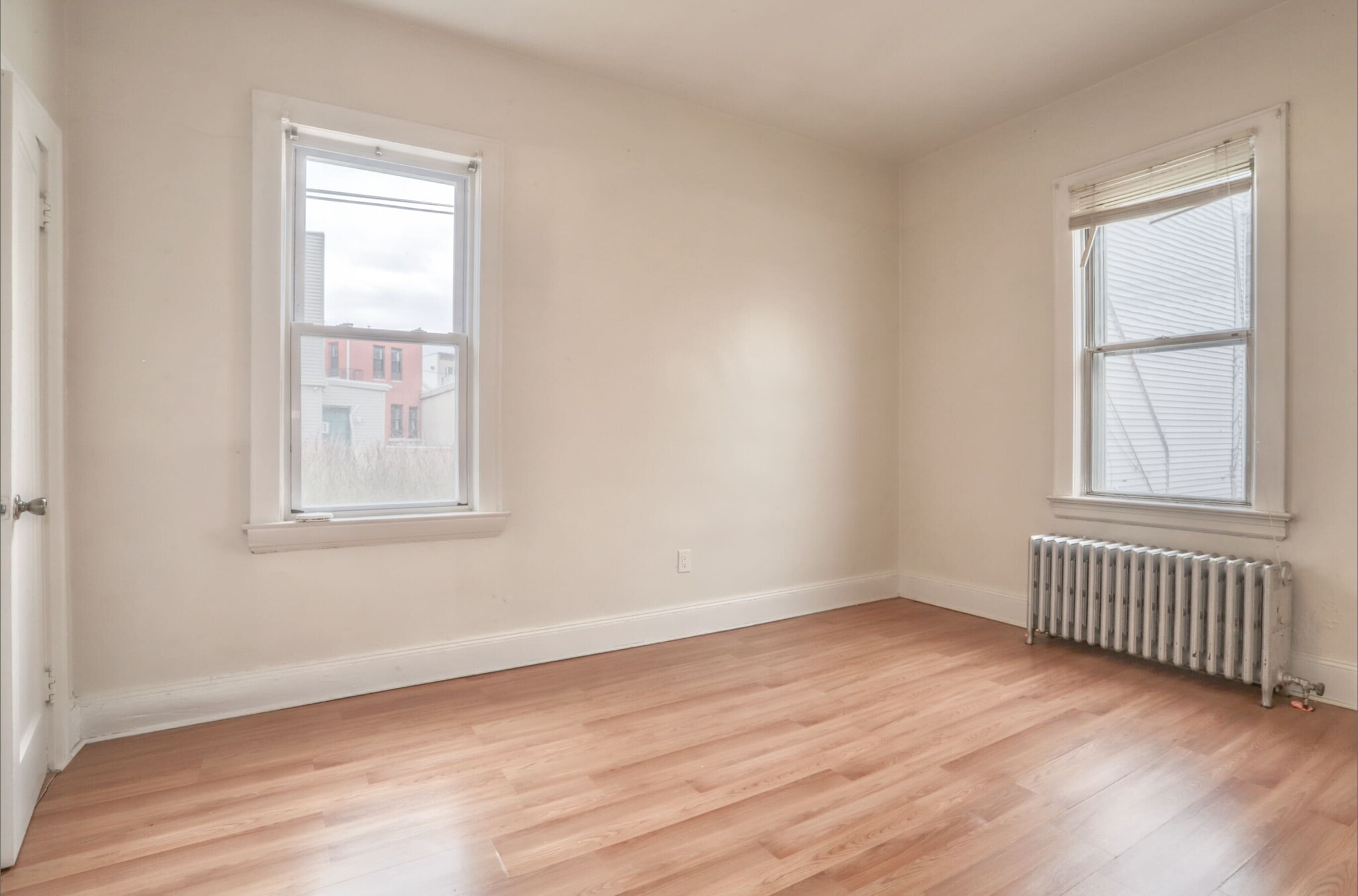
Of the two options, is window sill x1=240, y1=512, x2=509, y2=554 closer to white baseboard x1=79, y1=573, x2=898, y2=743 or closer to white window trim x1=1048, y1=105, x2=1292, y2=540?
white baseboard x1=79, y1=573, x2=898, y2=743

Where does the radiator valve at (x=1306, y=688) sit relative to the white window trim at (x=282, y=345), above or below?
below

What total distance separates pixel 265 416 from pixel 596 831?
2025 millimetres

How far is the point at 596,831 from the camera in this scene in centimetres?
189

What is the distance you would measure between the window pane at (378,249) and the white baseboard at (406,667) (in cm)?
147

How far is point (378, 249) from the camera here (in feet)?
9.86

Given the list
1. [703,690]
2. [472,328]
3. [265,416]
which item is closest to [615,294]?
[472,328]

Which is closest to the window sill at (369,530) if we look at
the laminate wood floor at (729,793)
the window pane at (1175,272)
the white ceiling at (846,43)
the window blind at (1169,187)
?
the laminate wood floor at (729,793)

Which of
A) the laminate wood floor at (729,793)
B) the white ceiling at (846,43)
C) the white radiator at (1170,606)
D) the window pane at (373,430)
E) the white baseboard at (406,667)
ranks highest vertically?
the white ceiling at (846,43)

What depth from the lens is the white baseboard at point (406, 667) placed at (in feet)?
8.25

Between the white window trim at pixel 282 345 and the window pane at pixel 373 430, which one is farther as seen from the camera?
the window pane at pixel 373 430

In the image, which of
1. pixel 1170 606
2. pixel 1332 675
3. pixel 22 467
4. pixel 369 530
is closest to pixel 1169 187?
pixel 1170 606

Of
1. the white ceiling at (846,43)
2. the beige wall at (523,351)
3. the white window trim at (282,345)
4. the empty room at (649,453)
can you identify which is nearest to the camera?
the empty room at (649,453)

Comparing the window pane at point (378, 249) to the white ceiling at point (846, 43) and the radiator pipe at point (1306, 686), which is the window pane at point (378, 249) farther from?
the radiator pipe at point (1306, 686)

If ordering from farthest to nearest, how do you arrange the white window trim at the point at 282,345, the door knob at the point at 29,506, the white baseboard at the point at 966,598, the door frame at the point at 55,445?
1. the white baseboard at the point at 966,598
2. the white window trim at the point at 282,345
3. the door frame at the point at 55,445
4. the door knob at the point at 29,506
